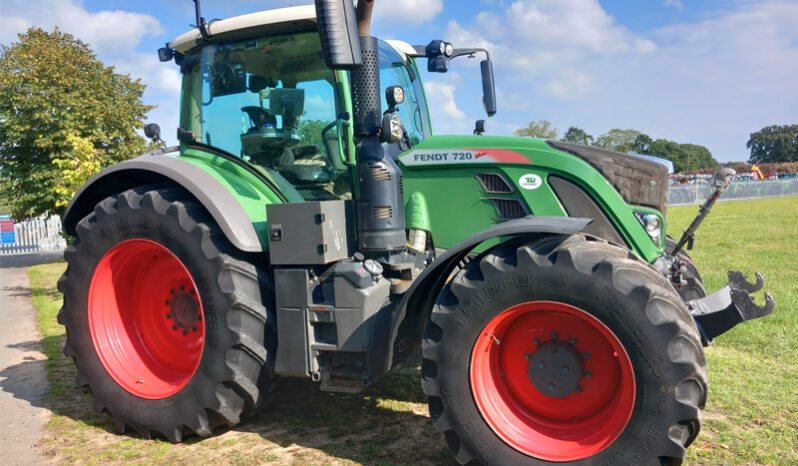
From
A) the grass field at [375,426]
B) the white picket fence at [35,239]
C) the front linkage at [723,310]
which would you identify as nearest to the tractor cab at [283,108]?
the grass field at [375,426]

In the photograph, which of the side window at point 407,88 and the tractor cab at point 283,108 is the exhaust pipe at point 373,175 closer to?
the tractor cab at point 283,108

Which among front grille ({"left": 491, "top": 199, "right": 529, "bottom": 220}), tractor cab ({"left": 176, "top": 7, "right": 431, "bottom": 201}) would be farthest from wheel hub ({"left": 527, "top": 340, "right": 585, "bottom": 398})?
tractor cab ({"left": 176, "top": 7, "right": 431, "bottom": 201})

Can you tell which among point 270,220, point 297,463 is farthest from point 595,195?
point 297,463

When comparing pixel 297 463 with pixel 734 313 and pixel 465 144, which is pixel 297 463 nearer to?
pixel 465 144

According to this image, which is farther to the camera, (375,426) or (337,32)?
(375,426)

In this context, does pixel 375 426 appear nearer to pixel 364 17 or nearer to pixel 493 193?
pixel 493 193

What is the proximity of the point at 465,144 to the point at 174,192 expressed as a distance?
201cm

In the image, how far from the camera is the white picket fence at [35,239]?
76.4ft

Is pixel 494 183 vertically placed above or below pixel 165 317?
above

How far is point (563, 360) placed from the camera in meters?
3.04

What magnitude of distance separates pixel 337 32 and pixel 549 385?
7.25 ft

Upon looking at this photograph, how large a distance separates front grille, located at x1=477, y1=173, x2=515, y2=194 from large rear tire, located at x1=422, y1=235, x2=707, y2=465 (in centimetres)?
55

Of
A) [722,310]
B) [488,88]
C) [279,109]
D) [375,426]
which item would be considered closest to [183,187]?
[279,109]

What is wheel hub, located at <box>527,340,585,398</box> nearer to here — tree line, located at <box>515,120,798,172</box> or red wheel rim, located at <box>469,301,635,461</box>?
red wheel rim, located at <box>469,301,635,461</box>
